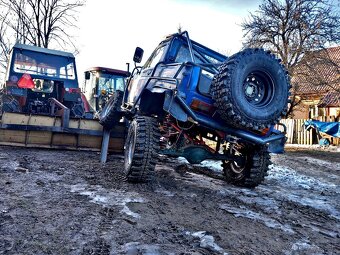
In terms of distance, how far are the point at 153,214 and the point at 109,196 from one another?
2.56ft

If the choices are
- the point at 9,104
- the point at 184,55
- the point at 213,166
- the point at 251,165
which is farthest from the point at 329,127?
Result: the point at 9,104

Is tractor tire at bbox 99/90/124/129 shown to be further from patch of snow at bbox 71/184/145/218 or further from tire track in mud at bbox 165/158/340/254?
patch of snow at bbox 71/184/145/218

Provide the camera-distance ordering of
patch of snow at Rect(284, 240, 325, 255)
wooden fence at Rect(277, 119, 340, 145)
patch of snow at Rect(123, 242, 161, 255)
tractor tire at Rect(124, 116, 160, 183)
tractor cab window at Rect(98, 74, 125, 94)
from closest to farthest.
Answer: patch of snow at Rect(123, 242, 161, 255) → patch of snow at Rect(284, 240, 325, 255) → tractor tire at Rect(124, 116, 160, 183) → tractor cab window at Rect(98, 74, 125, 94) → wooden fence at Rect(277, 119, 340, 145)

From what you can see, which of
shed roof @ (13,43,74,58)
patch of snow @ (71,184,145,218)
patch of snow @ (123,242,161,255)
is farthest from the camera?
shed roof @ (13,43,74,58)

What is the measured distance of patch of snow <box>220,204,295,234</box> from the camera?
3471 millimetres

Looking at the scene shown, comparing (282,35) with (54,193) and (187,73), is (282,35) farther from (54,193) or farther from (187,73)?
(54,193)

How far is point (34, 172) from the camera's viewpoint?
518cm

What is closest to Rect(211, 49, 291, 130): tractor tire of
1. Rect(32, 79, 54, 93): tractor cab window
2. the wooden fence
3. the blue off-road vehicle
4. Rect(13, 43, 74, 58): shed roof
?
the blue off-road vehicle

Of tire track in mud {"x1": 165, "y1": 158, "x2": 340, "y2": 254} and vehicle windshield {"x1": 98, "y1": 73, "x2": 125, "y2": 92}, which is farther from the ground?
vehicle windshield {"x1": 98, "y1": 73, "x2": 125, "y2": 92}

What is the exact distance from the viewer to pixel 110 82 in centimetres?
1447

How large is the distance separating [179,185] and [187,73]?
1.72 meters

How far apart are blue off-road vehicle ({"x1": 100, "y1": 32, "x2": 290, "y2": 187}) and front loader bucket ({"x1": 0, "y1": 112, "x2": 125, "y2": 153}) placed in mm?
2370

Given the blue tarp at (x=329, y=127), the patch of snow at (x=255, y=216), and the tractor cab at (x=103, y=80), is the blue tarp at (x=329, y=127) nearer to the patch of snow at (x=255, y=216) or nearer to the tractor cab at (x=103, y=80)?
the tractor cab at (x=103, y=80)

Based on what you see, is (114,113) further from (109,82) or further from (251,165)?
(109,82)
